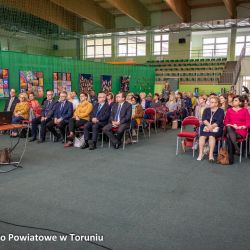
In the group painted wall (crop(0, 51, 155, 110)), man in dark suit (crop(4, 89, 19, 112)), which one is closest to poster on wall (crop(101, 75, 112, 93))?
painted wall (crop(0, 51, 155, 110))

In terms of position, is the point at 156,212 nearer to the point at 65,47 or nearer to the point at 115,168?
the point at 115,168

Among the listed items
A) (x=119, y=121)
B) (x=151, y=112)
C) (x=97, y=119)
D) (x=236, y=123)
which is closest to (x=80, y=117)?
(x=97, y=119)

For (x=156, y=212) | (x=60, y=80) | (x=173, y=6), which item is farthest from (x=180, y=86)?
(x=156, y=212)

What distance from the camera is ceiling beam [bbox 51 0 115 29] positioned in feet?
52.6

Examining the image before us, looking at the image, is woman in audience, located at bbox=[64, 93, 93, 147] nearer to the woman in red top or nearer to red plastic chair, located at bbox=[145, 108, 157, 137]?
red plastic chair, located at bbox=[145, 108, 157, 137]

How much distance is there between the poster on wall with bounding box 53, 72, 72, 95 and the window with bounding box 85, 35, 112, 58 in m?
14.1

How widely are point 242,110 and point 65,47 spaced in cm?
2084

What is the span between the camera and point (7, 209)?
2.93 metres

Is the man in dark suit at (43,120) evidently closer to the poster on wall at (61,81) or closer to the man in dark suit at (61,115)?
the man in dark suit at (61,115)

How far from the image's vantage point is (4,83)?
771cm

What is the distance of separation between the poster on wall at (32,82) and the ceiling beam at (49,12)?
7.68m

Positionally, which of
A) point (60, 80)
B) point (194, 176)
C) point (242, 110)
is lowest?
point (194, 176)

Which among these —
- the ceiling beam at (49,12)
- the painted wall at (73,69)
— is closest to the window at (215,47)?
the painted wall at (73,69)

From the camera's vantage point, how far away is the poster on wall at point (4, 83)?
7.63m
